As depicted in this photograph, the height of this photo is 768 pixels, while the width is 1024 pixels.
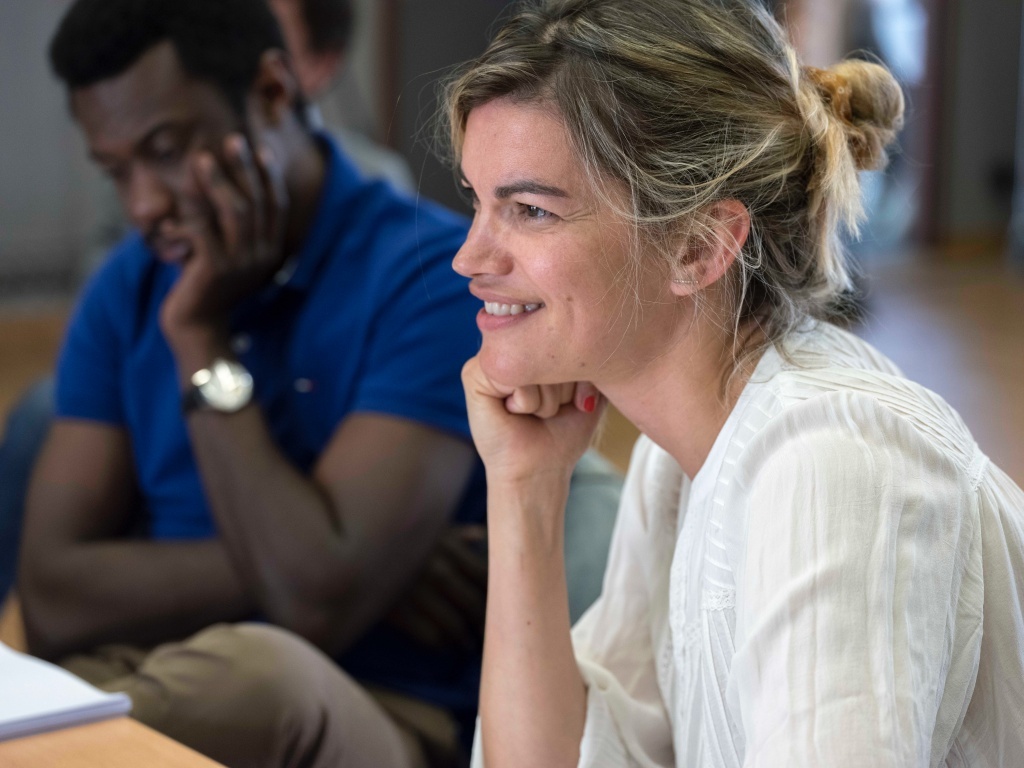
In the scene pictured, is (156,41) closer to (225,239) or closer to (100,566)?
(225,239)

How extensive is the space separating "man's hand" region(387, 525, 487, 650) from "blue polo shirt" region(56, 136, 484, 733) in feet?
0.11

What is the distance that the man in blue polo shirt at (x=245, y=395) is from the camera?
155 cm

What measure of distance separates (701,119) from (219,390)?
88 cm

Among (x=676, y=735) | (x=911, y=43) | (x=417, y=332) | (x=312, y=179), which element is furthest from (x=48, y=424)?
(x=911, y=43)

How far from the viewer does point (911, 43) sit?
874 centimetres

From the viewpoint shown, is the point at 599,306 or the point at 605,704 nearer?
the point at 599,306

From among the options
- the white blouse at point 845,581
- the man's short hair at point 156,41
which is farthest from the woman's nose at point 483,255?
the man's short hair at point 156,41

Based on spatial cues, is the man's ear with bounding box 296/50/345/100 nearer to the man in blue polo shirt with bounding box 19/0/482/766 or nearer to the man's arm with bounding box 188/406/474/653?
the man in blue polo shirt with bounding box 19/0/482/766

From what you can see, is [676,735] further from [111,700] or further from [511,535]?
[111,700]

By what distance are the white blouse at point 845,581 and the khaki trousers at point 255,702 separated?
35 cm

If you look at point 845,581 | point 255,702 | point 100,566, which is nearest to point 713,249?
point 845,581

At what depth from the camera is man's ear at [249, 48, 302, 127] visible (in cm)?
182

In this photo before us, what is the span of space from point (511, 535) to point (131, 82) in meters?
0.94

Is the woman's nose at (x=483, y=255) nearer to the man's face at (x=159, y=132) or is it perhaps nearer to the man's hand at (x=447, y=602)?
the man's hand at (x=447, y=602)
